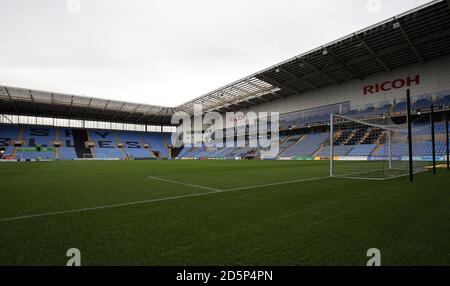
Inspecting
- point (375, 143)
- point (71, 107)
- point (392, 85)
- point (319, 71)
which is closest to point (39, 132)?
point (71, 107)

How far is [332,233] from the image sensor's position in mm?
2670

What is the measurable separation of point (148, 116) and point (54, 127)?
2076cm

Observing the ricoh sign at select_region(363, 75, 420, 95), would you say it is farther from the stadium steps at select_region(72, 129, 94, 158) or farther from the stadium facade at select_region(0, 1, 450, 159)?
the stadium steps at select_region(72, 129, 94, 158)

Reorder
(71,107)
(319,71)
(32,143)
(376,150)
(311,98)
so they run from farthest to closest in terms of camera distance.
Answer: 1. (32,143)
2. (71,107)
3. (311,98)
4. (319,71)
5. (376,150)

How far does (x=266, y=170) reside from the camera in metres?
13.1

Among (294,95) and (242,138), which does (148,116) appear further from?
(294,95)

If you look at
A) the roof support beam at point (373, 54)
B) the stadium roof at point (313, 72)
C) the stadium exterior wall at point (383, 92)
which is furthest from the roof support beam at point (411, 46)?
the roof support beam at point (373, 54)

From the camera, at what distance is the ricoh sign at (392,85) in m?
27.8

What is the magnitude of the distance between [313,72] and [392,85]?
10.1m

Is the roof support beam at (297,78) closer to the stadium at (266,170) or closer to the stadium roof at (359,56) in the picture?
the stadium roof at (359,56)

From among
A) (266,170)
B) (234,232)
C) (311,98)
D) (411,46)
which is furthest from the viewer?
(311,98)

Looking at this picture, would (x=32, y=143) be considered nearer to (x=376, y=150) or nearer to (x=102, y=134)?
(x=102, y=134)

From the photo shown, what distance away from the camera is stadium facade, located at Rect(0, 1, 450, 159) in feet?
76.0

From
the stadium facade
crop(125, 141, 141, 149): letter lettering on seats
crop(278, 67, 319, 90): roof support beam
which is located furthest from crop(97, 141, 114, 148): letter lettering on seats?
crop(278, 67, 319, 90): roof support beam
